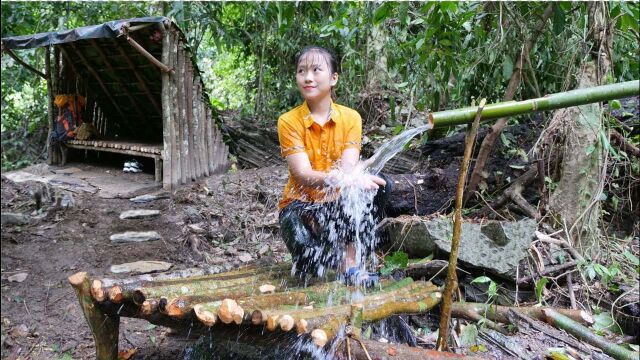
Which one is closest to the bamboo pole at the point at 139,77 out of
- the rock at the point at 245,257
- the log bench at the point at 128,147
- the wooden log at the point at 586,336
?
the log bench at the point at 128,147

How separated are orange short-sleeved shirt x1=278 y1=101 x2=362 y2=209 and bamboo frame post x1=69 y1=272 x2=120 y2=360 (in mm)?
1070

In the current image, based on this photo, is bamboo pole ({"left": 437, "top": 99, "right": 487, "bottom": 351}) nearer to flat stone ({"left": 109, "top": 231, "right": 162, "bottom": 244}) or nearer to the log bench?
flat stone ({"left": 109, "top": 231, "right": 162, "bottom": 244})

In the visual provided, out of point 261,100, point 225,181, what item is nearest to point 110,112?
point 261,100

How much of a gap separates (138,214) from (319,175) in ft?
10.6

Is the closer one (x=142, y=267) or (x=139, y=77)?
(x=142, y=267)

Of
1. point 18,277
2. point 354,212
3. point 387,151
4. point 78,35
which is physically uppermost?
point 78,35

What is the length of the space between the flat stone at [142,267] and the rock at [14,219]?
1.33 metres

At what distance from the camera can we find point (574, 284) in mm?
3219

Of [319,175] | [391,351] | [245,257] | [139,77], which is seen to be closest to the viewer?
[391,351]

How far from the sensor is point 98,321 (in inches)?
80.0

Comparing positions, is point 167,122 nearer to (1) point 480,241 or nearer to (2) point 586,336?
(1) point 480,241

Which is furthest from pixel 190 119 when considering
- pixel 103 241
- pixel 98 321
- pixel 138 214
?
pixel 98 321

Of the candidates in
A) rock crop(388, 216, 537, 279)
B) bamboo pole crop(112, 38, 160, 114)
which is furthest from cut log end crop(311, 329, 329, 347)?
bamboo pole crop(112, 38, 160, 114)

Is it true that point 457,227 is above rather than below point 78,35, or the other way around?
below
